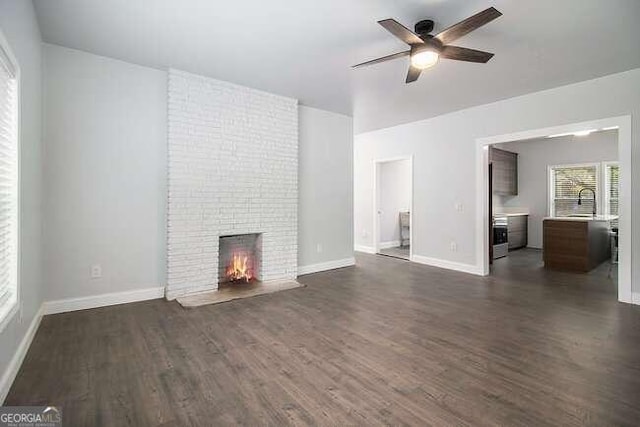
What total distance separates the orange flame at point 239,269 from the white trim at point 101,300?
0.95m

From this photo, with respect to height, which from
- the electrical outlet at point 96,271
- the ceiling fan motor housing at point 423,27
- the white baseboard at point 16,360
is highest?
the ceiling fan motor housing at point 423,27

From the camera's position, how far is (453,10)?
2404mm

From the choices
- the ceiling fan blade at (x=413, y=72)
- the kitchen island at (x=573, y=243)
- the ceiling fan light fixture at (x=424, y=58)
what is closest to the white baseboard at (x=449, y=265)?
the kitchen island at (x=573, y=243)

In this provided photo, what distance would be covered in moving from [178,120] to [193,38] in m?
1.06

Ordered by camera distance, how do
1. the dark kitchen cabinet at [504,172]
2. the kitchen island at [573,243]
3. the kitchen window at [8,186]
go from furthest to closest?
the dark kitchen cabinet at [504,172] → the kitchen island at [573,243] → the kitchen window at [8,186]

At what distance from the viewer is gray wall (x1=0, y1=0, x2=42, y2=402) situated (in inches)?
76.6

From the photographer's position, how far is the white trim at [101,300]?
3.13 meters

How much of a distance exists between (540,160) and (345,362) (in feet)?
25.1

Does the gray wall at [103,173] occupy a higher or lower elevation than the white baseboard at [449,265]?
higher

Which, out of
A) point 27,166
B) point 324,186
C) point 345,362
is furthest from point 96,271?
point 324,186

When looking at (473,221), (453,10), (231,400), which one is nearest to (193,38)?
(453,10)

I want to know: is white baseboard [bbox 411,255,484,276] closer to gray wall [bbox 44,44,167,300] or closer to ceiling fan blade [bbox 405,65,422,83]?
ceiling fan blade [bbox 405,65,422,83]

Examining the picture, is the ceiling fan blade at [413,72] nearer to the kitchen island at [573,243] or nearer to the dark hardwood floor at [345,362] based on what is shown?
the dark hardwood floor at [345,362]

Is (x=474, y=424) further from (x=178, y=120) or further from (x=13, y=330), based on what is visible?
(x=178, y=120)
